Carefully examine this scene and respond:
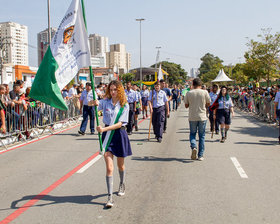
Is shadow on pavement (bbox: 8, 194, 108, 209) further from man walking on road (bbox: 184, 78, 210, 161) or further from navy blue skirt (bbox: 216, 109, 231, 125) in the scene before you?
navy blue skirt (bbox: 216, 109, 231, 125)

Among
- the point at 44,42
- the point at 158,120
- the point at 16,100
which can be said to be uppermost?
the point at 44,42

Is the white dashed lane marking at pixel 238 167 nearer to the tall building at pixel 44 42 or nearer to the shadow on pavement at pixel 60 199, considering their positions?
the shadow on pavement at pixel 60 199

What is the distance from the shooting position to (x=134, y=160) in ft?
26.1

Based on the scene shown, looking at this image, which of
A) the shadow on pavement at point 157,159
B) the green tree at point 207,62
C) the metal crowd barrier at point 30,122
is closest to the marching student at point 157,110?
the shadow on pavement at point 157,159

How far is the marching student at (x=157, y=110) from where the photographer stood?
1066 cm

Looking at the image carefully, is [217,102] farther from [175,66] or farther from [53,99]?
[175,66]

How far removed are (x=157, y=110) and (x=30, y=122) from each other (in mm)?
4456

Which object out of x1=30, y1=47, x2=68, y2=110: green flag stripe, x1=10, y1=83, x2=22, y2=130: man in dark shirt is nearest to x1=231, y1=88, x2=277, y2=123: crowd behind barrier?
x1=10, y1=83, x2=22, y2=130: man in dark shirt

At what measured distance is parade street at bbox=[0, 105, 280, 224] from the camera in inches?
176

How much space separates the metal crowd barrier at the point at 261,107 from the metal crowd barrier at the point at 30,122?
32.9 feet

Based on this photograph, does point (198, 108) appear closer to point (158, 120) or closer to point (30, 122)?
point (158, 120)

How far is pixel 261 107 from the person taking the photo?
64.0 ft

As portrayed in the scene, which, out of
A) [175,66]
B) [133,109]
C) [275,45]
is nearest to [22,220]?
[133,109]

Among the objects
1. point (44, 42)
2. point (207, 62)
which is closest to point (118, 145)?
point (44, 42)
